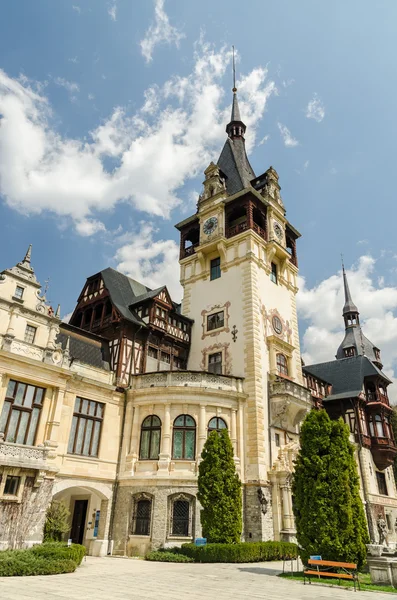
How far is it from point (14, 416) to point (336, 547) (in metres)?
16.0

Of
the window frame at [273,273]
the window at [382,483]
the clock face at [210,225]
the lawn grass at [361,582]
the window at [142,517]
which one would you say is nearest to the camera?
the lawn grass at [361,582]

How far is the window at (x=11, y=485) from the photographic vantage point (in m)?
20.2

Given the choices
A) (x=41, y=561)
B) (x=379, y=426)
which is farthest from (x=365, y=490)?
(x=41, y=561)

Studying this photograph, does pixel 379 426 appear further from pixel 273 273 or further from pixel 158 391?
pixel 158 391

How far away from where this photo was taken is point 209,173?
1607 inches

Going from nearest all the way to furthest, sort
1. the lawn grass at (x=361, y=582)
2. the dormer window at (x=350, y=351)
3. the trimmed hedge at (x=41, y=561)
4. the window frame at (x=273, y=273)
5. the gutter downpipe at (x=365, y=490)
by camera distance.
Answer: the lawn grass at (x=361, y=582)
the trimmed hedge at (x=41, y=561)
the window frame at (x=273, y=273)
the gutter downpipe at (x=365, y=490)
the dormer window at (x=350, y=351)

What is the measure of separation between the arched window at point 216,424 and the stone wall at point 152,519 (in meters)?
3.58

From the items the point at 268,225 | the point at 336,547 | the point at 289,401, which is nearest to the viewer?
the point at 336,547

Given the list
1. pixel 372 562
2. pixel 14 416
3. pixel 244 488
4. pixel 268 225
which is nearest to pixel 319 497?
pixel 372 562

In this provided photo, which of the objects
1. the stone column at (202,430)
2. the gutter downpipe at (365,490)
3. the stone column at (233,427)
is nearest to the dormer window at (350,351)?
the gutter downpipe at (365,490)

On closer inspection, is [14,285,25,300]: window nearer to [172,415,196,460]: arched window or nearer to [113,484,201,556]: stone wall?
[172,415,196,460]: arched window

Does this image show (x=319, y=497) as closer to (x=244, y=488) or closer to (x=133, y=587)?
(x=133, y=587)

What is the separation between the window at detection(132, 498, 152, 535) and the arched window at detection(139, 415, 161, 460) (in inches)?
96.7

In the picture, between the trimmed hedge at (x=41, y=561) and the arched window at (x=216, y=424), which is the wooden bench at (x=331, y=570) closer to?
the trimmed hedge at (x=41, y=561)
